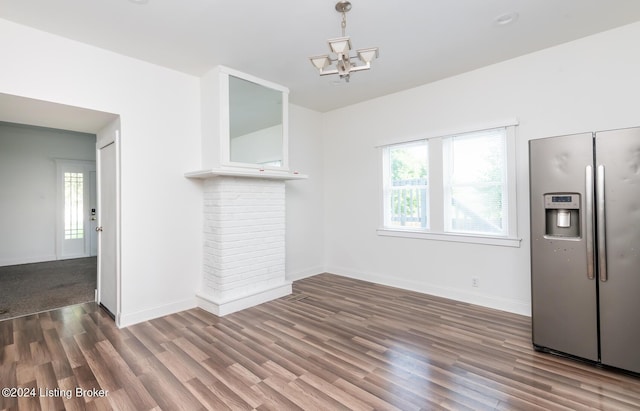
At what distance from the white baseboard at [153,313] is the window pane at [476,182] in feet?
11.5

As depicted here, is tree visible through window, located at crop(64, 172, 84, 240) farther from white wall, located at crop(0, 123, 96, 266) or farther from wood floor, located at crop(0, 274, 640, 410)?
wood floor, located at crop(0, 274, 640, 410)

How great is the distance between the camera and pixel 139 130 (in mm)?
3445

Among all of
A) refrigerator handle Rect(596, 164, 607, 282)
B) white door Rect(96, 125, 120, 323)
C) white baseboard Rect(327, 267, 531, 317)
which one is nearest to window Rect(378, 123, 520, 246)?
white baseboard Rect(327, 267, 531, 317)

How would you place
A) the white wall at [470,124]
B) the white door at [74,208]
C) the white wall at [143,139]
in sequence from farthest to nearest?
the white door at [74,208] → the white wall at [470,124] → the white wall at [143,139]

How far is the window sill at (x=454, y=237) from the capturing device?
352 cm

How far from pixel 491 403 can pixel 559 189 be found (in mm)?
1752

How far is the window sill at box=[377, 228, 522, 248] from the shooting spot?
3521mm

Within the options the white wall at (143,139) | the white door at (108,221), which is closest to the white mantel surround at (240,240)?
the white wall at (143,139)

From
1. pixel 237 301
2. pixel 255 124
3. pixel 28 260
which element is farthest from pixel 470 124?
pixel 28 260

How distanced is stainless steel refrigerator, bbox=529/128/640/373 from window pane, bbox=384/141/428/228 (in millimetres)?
1738

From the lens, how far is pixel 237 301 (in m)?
3.68

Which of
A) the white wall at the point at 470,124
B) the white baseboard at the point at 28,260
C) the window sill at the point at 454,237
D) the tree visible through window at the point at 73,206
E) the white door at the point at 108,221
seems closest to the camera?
the white wall at the point at 470,124

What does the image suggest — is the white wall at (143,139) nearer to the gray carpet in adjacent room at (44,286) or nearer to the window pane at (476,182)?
the gray carpet in adjacent room at (44,286)

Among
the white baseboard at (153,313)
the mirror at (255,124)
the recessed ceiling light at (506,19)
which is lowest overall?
the white baseboard at (153,313)
